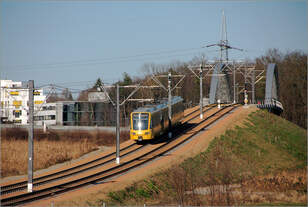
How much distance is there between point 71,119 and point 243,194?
50804mm

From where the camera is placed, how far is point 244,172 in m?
38.2

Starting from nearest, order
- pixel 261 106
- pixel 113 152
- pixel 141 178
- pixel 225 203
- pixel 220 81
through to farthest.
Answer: pixel 225 203, pixel 141 178, pixel 113 152, pixel 261 106, pixel 220 81

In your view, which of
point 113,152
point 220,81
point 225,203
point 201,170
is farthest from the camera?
point 220,81

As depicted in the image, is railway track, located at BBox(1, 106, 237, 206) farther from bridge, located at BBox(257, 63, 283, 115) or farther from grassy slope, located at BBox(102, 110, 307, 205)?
bridge, located at BBox(257, 63, 283, 115)

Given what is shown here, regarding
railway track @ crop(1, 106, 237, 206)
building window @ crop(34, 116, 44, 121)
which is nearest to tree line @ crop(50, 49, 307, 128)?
building window @ crop(34, 116, 44, 121)

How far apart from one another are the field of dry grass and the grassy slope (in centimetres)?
1423

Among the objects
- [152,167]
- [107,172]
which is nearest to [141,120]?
[152,167]

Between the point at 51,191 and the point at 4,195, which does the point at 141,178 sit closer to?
the point at 51,191

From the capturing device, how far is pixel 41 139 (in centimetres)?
5700

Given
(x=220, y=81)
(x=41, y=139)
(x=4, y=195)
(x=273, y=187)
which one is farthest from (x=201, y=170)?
(x=220, y=81)

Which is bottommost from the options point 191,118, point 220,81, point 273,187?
point 273,187

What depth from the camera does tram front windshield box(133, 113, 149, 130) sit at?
39.5m

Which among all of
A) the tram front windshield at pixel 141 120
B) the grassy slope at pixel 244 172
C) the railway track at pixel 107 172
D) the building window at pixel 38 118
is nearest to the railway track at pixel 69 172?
the railway track at pixel 107 172

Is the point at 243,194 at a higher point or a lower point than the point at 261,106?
lower
